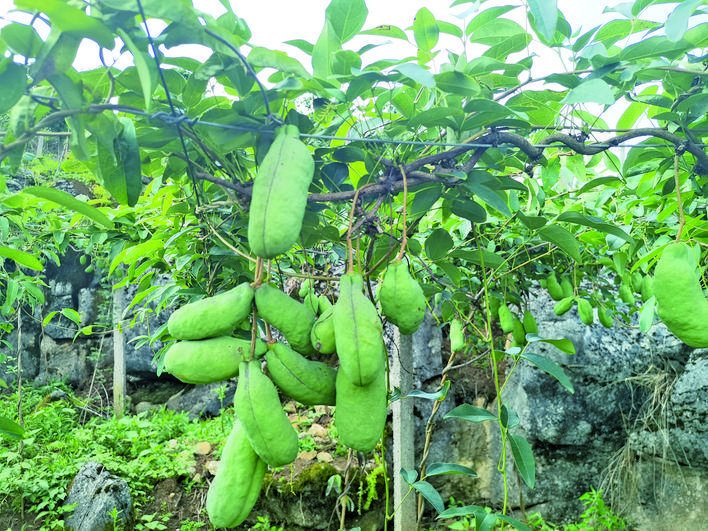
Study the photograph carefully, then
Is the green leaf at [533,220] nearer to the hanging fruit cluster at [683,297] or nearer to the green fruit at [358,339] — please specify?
the hanging fruit cluster at [683,297]

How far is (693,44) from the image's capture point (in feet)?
2.63

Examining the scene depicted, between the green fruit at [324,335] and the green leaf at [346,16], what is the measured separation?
409 millimetres

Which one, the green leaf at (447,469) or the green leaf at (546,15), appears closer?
the green leaf at (546,15)

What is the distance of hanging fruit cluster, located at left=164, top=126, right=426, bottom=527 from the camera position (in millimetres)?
585

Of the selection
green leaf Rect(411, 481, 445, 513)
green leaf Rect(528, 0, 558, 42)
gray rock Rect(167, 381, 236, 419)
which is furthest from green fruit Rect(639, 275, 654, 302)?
gray rock Rect(167, 381, 236, 419)

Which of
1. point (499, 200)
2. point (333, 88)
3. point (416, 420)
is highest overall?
point (333, 88)

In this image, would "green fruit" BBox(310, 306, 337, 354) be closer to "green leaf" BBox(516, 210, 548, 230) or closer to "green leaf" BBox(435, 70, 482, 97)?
"green leaf" BBox(435, 70, 482, 97)

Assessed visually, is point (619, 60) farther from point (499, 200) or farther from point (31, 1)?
point (31, 1)

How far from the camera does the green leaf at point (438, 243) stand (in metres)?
1.10

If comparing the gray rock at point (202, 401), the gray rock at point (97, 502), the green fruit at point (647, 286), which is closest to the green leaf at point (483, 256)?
the green fruit at point (647, 286)

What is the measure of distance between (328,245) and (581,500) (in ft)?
8.12

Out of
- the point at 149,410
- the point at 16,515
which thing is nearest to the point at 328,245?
the point at 16,515

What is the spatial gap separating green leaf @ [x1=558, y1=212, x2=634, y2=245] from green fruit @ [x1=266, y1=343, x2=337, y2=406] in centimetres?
66

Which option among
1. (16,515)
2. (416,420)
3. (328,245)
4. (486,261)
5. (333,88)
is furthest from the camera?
(416,420)
